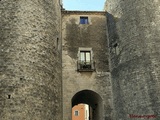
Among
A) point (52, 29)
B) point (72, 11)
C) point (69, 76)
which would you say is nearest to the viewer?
point (52, 29)

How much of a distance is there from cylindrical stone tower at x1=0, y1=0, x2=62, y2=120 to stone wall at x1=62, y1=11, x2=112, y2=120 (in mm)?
1356

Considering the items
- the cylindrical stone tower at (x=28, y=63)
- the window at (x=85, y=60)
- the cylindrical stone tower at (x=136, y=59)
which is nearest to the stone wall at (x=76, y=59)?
the window at (x=85, y=60)

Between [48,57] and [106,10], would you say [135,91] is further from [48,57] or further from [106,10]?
[106,10]

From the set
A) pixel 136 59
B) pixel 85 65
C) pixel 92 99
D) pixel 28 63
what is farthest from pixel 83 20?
pixel 28 63

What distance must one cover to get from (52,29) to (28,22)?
1836 millimetres

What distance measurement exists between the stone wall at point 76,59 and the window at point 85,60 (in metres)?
0.22

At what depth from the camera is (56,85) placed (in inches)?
507

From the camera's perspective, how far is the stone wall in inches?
571

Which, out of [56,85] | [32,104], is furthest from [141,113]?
[32,104]

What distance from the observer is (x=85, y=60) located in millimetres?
15727

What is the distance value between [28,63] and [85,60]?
207 inches

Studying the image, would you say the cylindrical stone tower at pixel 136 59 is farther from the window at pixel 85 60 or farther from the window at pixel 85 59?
the window at pixel 85 59

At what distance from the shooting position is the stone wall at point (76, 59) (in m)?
14.5

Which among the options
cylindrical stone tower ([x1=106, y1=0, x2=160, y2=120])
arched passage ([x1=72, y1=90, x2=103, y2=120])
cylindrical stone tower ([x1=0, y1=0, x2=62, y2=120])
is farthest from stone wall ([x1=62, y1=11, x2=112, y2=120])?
cylindrical stone tower ([x1=0, y1=0, x2=62, y2=120])
